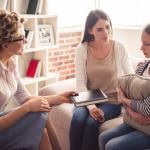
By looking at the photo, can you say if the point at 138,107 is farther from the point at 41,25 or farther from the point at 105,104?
the point at 41,25

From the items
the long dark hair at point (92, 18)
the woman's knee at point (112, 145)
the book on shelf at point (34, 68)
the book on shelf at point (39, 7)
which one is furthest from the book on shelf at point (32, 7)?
the woman's knee at point (112, 145)

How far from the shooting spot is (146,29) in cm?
208

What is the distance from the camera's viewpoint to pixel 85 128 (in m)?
2.29

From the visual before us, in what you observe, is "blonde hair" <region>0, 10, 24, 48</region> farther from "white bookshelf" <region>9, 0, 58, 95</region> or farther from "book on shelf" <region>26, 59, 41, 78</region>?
"book on shelf" <region>26, 59, 41, 78</region>

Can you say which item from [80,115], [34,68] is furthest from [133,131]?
[34,68]

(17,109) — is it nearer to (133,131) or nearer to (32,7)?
(133,131)

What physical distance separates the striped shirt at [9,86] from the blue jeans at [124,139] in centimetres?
63

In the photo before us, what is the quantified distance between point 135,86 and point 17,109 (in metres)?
0.74

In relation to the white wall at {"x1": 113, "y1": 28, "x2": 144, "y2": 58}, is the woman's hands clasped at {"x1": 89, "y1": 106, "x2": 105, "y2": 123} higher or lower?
lower

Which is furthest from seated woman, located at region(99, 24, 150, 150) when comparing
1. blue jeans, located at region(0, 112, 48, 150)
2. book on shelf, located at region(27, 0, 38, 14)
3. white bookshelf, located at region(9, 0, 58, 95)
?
book on shelf, located at region(27, 0, 38, 14)

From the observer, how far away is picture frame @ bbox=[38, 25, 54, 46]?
357cm

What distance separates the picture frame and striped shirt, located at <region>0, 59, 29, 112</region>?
4.51 ft

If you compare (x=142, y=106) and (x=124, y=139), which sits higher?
(x=142, y=106)

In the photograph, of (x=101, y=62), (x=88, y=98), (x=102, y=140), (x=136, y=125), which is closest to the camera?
(x=136, y=125)
